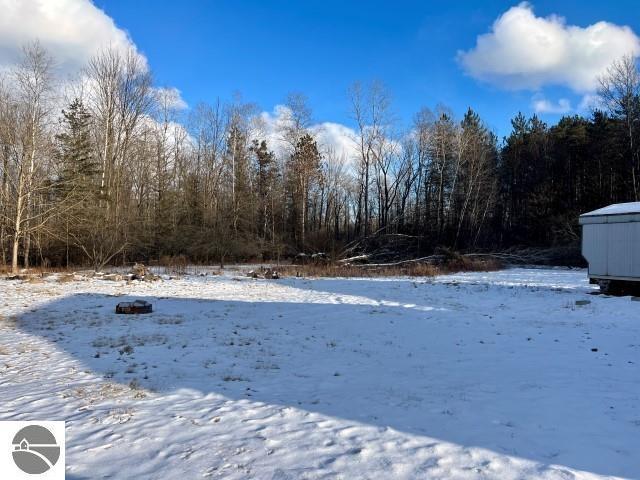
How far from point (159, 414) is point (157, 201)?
32.2 metres

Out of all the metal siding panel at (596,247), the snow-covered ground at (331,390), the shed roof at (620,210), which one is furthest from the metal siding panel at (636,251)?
the snow-covered ground at (331,390)

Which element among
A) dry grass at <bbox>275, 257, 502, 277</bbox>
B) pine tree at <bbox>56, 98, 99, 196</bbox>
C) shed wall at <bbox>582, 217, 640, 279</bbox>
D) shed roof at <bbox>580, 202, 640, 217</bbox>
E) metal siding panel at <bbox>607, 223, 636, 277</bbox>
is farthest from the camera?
pine tree at <bbox>56, 98, 99, 196</bbox>

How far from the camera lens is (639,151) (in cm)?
3244

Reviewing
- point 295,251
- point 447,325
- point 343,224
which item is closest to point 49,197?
point 295,251

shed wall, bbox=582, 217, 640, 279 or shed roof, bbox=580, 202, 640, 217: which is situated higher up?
shed roof, bbox=580, 202, 640, 217

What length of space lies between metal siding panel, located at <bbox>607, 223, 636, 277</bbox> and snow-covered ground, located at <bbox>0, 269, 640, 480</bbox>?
3.59 metres

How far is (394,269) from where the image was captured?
24.3 m

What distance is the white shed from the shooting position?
46.2ft

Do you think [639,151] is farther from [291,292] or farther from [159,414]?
[159,414]

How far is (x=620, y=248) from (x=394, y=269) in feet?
37.7

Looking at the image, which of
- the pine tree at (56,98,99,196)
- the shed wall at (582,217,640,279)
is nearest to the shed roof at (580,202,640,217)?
the shed wall at (582,217,640,279)

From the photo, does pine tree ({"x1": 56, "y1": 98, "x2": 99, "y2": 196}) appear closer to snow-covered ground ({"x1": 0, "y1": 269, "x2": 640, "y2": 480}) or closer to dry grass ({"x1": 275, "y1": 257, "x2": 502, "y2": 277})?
dry grass ({"x1": 275, "y1": 257, "x2": 502, "y2": 277})

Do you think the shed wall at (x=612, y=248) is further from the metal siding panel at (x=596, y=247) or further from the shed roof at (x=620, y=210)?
the shed roof at (x=620, y=210)

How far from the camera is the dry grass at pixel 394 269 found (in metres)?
22.5
